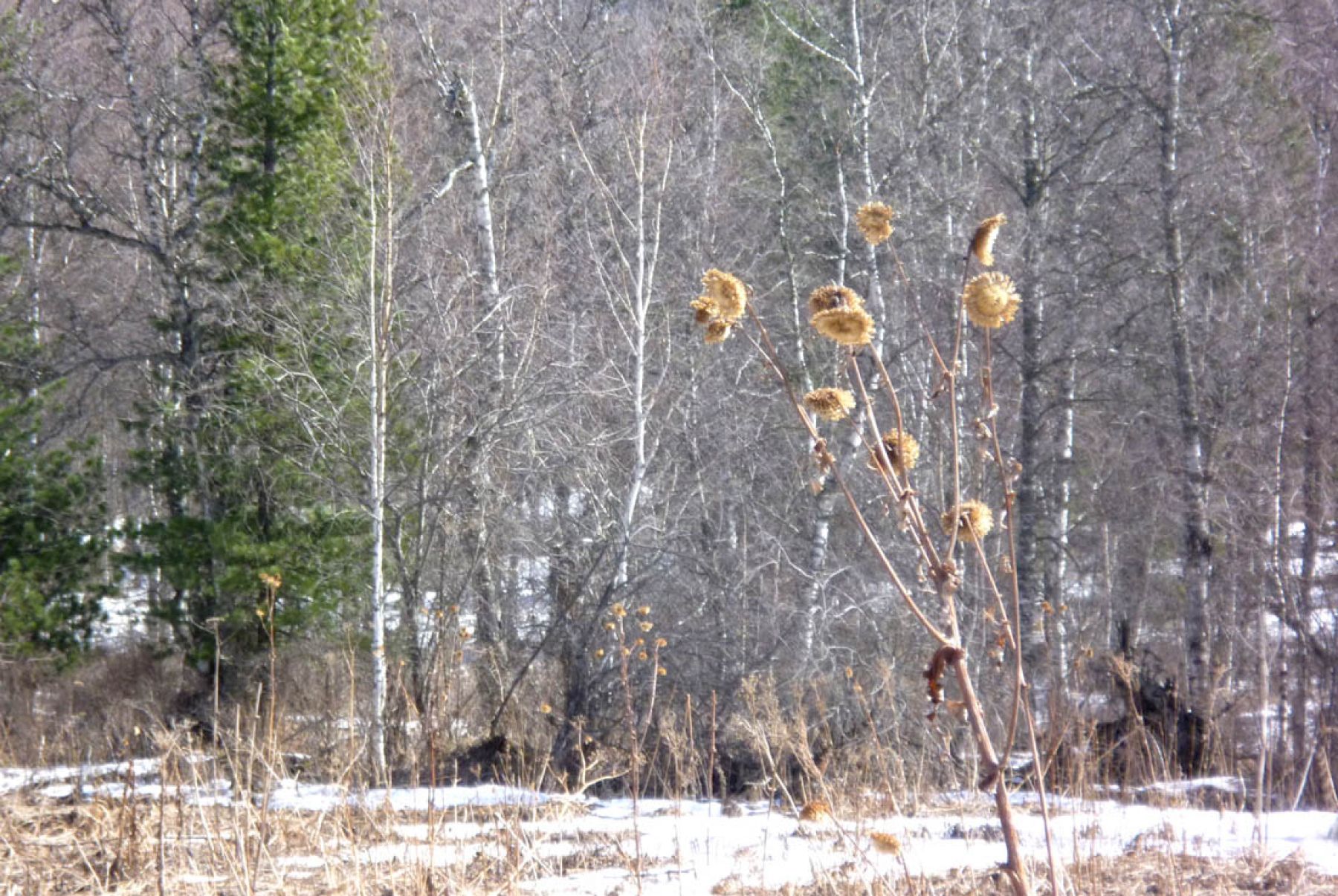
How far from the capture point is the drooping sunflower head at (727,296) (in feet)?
5.43

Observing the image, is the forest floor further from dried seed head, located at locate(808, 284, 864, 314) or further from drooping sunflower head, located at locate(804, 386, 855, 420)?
dried seed head, located at locate(808, 284, 864, 314)

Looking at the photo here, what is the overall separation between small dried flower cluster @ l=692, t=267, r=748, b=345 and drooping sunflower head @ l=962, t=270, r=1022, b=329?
30 cm

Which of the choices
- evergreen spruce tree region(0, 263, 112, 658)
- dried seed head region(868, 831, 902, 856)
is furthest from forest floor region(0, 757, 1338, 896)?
evergreen spruce tree region(0, 263, 112, 658)

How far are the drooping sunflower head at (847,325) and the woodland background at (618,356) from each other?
658 centimetres

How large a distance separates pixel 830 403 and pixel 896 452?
117 millimetres

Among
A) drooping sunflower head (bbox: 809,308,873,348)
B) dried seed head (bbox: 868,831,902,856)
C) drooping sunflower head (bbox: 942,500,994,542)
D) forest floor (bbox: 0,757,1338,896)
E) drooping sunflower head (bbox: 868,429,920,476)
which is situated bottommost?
forest floor (bbox: 0,757,1338,896)

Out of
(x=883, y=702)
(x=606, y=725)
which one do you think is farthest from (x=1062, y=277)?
(x=606, y=725)

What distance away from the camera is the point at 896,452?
161 centimetres

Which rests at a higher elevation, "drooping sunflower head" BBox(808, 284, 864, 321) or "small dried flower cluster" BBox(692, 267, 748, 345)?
"small dried flower cluster" BBox(692, 267, 748, 345)

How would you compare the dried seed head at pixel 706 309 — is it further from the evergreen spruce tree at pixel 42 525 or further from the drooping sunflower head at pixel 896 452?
the evergreen spruce tree at pixel 42 525

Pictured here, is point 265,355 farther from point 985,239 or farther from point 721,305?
point 985,239

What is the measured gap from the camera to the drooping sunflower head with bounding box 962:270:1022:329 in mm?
1572

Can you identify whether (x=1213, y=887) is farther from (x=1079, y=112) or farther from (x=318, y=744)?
(x=1079, y=112)

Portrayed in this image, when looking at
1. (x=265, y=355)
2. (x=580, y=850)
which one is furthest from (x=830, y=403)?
(x=265, y=355)
